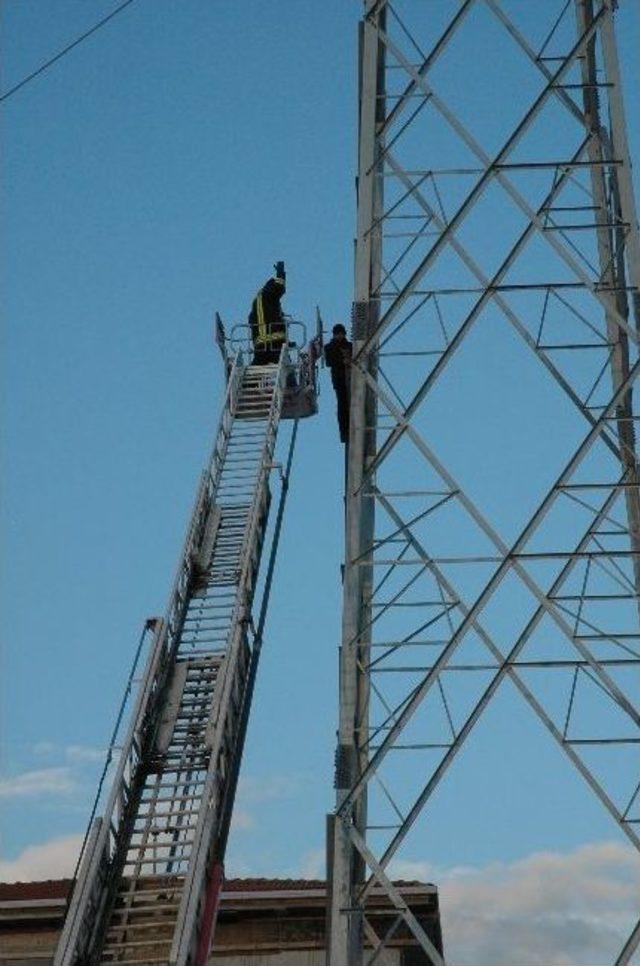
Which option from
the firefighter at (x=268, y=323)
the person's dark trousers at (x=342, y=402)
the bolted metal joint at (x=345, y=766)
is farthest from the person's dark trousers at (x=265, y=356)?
the bolted metal joint at (x=345, y=766)

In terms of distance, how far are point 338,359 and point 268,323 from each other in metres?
3.27

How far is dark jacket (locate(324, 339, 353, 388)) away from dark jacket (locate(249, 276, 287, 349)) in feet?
8.69

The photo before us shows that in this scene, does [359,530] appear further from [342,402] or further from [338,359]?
[338,359]

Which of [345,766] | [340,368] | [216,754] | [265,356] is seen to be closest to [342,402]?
[340,368]

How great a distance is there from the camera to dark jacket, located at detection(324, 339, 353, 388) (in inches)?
677

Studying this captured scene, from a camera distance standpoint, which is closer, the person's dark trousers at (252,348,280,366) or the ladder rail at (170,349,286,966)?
the ladder rail at (170,349,286,966)

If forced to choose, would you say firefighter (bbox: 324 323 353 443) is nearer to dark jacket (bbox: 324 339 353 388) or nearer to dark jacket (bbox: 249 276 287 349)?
dark jacket (bbox: 324 339 353 388)

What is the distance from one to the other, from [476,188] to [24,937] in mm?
11641

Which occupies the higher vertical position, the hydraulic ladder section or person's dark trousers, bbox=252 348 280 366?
person's dark trousers, bbox=252 348 280 366

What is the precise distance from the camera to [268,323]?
67.2 feet

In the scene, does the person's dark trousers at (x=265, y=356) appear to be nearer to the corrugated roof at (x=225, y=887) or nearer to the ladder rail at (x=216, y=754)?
the ladder rail at (x=216, y=754)

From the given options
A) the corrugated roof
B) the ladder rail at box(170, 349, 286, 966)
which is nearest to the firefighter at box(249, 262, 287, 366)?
the ladder rail at box(170, 349, 286, 966)

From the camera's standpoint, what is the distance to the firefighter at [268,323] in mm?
20062

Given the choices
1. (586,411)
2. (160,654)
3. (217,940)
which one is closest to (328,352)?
(160,654)
